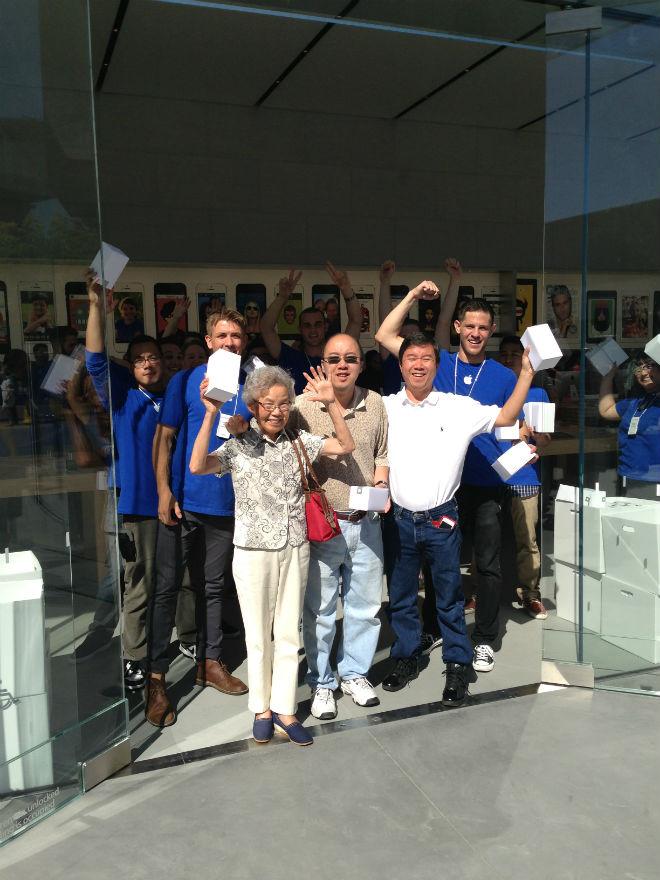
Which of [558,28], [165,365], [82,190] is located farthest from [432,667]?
[558,28]

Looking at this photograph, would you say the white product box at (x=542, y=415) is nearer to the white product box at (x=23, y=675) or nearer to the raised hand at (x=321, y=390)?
the raised hand at (x=321, y=390)

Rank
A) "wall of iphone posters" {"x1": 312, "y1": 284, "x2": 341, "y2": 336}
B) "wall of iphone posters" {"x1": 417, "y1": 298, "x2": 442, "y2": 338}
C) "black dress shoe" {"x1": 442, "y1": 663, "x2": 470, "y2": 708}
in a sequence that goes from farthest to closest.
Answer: "wall of iphone posters" {"x1": 417, "y1": 298, "x2": 442, "y2": 338} → "wall of iphone posters" {"x1": 312, "y1": 284, "x2": 341, "y2": 336} → "black dress shoe" {"x1": 442, "y1": 663, "x2": 470, "y2": 708}

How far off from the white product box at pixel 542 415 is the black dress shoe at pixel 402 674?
4.18 feet

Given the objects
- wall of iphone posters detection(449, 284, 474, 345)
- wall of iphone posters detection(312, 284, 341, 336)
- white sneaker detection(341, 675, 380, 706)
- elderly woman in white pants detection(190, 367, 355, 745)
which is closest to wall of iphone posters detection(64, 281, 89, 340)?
elderly woman in white pants detection(190, 367, 355, 745)

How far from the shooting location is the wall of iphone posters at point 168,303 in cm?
618

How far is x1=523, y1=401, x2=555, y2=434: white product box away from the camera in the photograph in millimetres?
3305

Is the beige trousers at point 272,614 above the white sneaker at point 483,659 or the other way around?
above

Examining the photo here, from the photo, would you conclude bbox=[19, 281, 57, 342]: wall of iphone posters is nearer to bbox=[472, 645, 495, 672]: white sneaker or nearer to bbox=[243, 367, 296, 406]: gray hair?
bbox=[243, 367, 296, 406]: gray hair

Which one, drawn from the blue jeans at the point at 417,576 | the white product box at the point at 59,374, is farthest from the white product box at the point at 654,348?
the white product box at the point at 59,374

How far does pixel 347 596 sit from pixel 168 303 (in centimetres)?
366

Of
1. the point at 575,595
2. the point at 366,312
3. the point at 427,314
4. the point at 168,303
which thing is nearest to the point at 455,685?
the point at 575,595

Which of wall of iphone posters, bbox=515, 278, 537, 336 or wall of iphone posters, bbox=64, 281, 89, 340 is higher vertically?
wall of iphone posters, bbox=515, 278, 537, 336

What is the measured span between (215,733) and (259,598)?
2.23 ft

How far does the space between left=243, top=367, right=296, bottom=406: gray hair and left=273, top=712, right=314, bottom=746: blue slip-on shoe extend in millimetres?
1328
